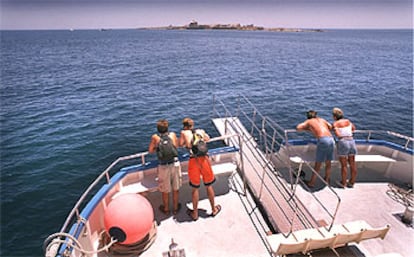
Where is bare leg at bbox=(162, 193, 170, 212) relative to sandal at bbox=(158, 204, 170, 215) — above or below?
above

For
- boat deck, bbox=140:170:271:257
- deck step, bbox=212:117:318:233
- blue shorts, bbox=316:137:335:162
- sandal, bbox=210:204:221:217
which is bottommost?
boat deck, bbox=140:170:271:257

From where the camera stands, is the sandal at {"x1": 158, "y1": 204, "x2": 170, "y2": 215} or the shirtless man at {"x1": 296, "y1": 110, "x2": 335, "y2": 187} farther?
the shirtless man at {"x1": 296, "y1": 110, "x2": 335, "y2": 187}

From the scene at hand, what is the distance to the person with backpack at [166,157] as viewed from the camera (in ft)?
17.5

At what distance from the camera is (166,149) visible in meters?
5.33

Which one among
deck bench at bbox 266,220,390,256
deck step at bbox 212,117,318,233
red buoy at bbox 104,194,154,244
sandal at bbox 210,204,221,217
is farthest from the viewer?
sandal at bbox 210,204,221,217

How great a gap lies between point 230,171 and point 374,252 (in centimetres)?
343

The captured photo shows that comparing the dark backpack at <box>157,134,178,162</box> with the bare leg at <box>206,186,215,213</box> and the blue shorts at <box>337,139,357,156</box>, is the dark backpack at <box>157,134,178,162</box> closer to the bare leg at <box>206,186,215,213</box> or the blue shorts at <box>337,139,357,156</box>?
the bare leg at <box>206,186,215,213</box>

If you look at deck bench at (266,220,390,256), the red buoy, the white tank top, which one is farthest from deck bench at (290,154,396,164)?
the red buoy

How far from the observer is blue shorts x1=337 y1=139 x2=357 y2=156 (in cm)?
654

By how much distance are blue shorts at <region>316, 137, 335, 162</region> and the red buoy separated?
4450 mm

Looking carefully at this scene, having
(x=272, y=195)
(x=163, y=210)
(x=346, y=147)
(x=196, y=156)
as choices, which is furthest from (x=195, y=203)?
(x=346, y=147)

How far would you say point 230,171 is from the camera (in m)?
6.68

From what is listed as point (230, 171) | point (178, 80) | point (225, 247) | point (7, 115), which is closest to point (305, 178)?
point (230, 171)

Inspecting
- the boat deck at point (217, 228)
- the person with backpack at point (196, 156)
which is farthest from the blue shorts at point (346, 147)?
the person with backpack at point (196, 156)
